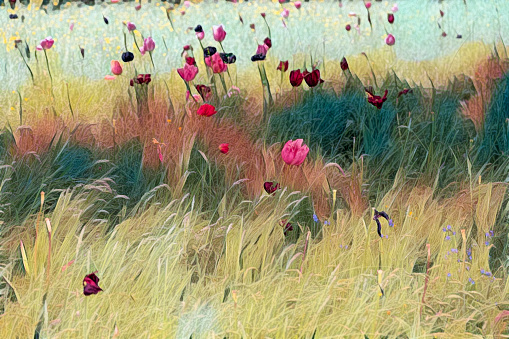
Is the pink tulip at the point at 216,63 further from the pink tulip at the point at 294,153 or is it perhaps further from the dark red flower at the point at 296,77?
the pink tulip at the point at 294,153

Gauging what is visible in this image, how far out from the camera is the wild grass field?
1529 millimetres

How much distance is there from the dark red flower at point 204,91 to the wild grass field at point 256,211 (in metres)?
0.01

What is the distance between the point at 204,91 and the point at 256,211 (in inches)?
30.4

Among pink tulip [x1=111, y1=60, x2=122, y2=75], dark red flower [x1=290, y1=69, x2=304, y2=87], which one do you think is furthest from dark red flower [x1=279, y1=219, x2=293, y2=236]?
pink tulip [x1=111, y1=60, x2=122, y2=75]

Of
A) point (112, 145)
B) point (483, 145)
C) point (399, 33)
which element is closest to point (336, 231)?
point (483, 145)

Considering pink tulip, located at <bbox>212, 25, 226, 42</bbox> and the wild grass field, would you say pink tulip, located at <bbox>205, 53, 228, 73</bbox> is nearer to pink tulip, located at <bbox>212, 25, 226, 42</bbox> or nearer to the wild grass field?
the wild grass field

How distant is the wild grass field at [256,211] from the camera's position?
153cm

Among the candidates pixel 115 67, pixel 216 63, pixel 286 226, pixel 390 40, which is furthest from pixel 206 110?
pixel 390 40

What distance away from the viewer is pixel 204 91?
2596 millimetres

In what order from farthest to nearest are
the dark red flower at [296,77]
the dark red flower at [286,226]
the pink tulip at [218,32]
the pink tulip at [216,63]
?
the pink tulip at [218,32]
the pink tulip at [216,63]
the dark red flower at [296,77]
the dark red flower at [286,226]

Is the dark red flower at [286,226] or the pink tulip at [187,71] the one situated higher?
the pink tulip at [187,71]

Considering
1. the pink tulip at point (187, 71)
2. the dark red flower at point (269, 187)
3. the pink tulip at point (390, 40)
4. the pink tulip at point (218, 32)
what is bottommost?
the dark red flower at point (269, 187)

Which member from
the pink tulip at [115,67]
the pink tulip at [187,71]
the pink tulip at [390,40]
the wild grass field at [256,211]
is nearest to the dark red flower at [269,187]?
the wild grass field at [256,211]

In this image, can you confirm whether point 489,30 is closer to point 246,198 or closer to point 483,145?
point 483,145
